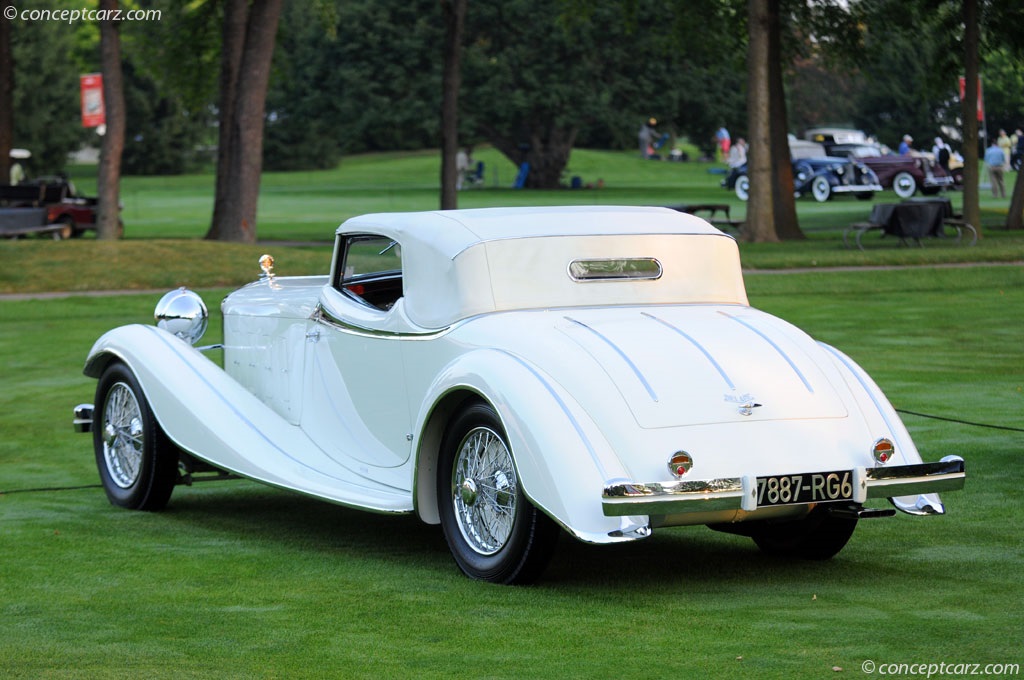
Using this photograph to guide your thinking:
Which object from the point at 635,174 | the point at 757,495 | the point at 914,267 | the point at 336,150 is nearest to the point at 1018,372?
the point at 757,495

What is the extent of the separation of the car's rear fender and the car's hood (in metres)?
0.13

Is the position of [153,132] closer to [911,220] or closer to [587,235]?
[911,220]

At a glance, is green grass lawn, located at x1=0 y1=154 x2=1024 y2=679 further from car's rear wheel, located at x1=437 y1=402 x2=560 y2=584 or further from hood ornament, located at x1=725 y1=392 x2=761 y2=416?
hood ornament, located at x1=725 y1=392 x2=761 y2=416

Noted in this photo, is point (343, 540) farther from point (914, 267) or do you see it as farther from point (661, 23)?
point (661, 23)

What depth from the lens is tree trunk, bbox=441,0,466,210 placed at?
34281 millimetres

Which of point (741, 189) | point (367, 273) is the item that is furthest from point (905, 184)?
point (367, 273)

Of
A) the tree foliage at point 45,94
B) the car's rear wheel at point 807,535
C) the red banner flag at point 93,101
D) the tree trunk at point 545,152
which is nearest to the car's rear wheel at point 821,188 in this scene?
the tree trunk at point 545,152

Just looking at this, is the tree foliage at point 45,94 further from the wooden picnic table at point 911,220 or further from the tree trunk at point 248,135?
the wooden picnic table at point 911,220

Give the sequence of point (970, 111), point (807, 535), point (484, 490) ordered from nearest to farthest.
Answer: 1. point (484, 490)
2. point (807, 535)
3. point (970, 111)

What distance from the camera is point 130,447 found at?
8.26m

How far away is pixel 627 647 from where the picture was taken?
5012mm

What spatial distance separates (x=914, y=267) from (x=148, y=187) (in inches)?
1971

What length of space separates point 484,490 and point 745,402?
3.59ft

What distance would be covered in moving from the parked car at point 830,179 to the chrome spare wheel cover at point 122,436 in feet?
139
